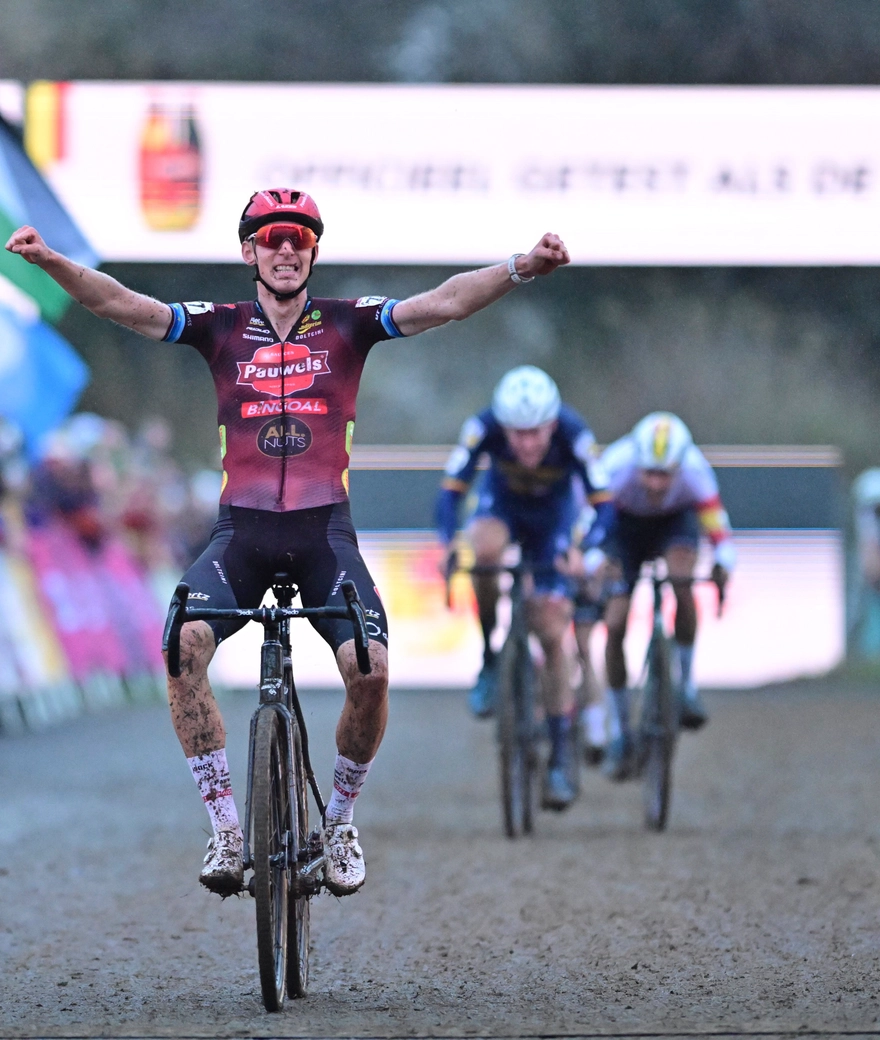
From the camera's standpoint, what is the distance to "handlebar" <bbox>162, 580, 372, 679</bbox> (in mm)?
5645

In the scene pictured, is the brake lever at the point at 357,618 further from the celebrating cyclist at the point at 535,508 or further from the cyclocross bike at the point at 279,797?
the celebrating cyclist at the point at 535,508

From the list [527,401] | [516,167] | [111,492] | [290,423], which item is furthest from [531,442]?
[111,492]

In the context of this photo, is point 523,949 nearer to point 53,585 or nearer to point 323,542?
point 323,542

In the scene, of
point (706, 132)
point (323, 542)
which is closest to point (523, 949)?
point (323, 542)

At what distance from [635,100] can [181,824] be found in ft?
→ 34.7

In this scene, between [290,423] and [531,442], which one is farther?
[531,442]

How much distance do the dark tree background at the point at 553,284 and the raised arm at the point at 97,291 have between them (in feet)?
59.6

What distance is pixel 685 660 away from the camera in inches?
432

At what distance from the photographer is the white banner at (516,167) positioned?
19.3m

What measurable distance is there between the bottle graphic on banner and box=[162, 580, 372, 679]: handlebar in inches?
553

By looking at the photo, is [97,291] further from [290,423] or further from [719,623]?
[719,623]

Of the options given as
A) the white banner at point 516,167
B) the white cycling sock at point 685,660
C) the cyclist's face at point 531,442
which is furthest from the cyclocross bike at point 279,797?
the white banner at point 516,167

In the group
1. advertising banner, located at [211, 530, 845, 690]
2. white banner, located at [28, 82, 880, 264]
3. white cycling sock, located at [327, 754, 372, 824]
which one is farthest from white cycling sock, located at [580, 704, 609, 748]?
advertising banner, located at [211, 530, 845, 690]

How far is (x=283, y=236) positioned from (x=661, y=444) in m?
4.90
